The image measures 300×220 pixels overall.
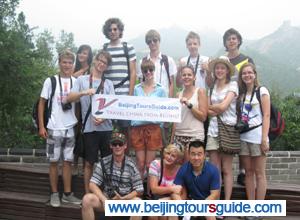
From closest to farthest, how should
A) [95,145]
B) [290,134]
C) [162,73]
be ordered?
[95,145] → [162,73] → [290,134]

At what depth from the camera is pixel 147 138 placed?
15.5 feet

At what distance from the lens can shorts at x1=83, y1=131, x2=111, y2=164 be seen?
4711mm

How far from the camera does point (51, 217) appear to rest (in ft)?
16.3

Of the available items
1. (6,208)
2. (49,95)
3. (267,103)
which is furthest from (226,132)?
(6,208)

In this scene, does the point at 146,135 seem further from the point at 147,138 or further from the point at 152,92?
the point at 152,92

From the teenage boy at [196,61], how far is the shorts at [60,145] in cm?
170

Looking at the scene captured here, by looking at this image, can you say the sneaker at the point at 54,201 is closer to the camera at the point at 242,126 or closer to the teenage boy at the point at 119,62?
the teenage boy at the point at 119,62

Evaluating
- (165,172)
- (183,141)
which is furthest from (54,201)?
(183,141)

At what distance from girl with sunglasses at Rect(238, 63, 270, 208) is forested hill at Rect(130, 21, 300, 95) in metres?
11.6

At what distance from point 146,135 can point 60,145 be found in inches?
44.0

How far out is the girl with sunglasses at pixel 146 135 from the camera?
4.69 metres

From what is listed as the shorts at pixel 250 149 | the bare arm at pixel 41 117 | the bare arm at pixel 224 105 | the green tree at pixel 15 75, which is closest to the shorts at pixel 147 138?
the bare arm at pixel 224 105

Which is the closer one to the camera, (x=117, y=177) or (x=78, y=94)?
(x=117, y=177)

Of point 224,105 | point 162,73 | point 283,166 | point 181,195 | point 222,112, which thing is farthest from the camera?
point 283,166
